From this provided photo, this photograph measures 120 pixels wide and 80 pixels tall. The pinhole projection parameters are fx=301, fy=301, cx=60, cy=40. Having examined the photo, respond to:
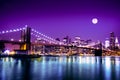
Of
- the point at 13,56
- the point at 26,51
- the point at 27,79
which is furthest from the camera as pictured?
the point at 13,56

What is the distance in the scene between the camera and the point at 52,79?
66.6ft

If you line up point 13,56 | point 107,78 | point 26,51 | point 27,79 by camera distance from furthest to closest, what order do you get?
point 13,56 < point 26,51 < point 107,78 < point 27,79

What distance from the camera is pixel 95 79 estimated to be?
2072cm

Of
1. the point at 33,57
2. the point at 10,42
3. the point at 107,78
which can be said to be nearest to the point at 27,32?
the point at 33,57

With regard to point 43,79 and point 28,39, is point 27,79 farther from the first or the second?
point 28,39

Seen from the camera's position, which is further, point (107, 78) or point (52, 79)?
point (107, 78)

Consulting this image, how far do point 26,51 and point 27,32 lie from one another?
7622 mm

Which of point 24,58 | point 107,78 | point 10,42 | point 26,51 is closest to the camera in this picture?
point 107,78

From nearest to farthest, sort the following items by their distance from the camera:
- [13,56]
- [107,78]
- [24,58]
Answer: [107,78] < [24,58] < [13,56]

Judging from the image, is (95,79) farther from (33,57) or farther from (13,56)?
(13,56)

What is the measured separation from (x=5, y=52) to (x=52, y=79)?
45343mm

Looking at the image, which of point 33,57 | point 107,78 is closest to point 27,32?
point 33,57

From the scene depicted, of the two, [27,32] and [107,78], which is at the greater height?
[27,32]

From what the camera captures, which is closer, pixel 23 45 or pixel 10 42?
pixel 10 42
